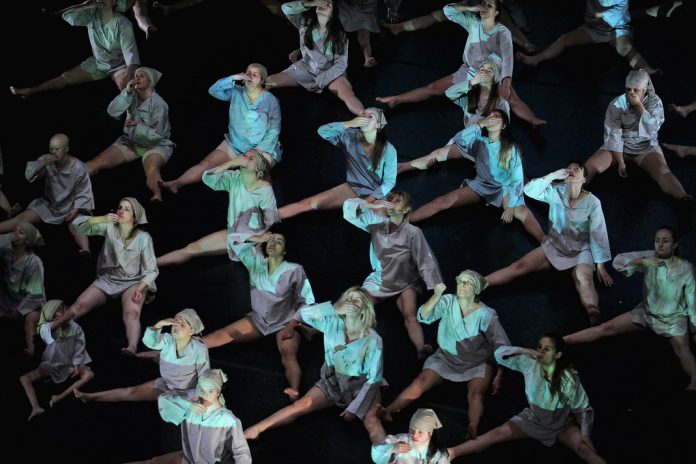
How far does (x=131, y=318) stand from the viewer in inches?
418

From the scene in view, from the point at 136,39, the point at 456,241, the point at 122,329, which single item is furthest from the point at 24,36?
the point at 456,241

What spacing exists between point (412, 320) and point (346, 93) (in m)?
2.01

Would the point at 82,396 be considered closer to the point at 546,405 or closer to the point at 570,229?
the point at 546,405

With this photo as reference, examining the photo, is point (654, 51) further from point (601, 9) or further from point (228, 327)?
point (228, 327)

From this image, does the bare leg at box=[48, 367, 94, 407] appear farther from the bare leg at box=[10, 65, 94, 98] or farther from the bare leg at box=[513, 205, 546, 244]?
the bare leg at box=[513, 205, 546, 244]

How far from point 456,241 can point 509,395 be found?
121 centimetres

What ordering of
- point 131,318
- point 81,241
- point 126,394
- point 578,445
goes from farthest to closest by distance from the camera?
point 81,241, point 131,318, point 126,394, point 578,445

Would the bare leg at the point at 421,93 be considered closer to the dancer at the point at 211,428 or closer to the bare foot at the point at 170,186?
the bare foot at the point at 170,186

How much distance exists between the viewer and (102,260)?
10.8 m

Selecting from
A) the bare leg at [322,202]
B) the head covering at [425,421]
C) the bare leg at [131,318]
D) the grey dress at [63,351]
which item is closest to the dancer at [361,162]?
the bare leg at [322,202]

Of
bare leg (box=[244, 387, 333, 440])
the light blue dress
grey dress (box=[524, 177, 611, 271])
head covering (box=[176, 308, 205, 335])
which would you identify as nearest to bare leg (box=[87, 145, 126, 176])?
the light blue dress

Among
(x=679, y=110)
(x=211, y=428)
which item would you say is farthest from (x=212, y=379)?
(x=679, y=110)

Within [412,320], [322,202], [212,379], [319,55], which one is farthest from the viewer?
[319,55]

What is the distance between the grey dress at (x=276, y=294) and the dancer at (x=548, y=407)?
4.16 ft
